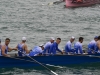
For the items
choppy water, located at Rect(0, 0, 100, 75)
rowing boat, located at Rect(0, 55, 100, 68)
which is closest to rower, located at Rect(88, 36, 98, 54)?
rowing boat, located at Rect(0, 55, 100, 68)

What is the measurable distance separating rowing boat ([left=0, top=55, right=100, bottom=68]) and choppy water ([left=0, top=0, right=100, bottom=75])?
291 inches

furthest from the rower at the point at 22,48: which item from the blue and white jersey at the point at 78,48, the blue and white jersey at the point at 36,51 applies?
the blue and white jersey at the point at 78,48

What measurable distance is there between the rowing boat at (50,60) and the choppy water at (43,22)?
24.2ft

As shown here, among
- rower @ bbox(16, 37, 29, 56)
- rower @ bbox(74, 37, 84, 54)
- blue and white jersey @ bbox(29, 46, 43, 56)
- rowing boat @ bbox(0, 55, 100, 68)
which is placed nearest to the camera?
rowing boat @ bbox(0, 55, 100, 68)

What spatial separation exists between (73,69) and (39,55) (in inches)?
103

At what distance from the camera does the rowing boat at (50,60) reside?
26.6m

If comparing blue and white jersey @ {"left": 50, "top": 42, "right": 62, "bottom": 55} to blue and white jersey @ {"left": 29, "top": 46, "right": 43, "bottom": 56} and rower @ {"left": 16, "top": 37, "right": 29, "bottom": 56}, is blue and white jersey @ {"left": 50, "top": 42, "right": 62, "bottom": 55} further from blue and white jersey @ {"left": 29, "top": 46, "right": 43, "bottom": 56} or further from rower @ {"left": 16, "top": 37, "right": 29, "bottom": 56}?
rower @ {"left": 16, "top": 37, "right": 29, "bottom": 56}

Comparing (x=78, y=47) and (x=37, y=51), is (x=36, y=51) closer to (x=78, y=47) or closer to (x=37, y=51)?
(x=37, y=51)

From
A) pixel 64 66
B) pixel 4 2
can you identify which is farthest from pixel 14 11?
pixel 64 66

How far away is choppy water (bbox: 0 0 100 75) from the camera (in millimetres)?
40062

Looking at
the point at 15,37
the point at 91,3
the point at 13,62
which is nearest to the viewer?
the point at 13,62

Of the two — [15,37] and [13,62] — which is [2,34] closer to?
[15,37]

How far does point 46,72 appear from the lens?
2697cm

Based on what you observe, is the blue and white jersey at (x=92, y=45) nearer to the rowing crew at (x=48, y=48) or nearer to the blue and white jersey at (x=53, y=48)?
the rowing crew at (x=48, y=48)
